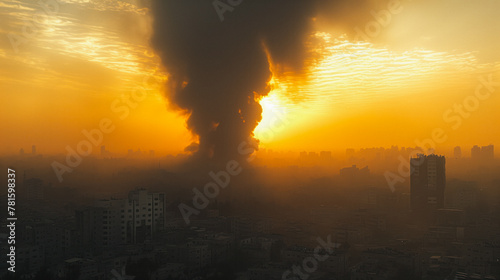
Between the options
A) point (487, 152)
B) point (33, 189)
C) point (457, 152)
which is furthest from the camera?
point (457, 152)

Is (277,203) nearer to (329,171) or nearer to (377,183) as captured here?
(377,183)

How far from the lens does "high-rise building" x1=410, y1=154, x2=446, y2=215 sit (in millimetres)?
26250

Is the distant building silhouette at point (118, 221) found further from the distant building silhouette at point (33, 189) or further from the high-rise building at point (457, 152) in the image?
the high-rise building at point (457, 152)

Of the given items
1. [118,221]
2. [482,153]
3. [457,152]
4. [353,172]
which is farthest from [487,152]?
[118,221]

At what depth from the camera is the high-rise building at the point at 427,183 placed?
26.2 m

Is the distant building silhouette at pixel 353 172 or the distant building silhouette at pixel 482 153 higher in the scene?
the distant building silhouette at pixel 482 153

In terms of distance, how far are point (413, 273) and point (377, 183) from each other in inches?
985

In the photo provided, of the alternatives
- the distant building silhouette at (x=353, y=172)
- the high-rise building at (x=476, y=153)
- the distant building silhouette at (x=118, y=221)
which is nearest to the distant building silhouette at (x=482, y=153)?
the high-rise building at (x=476, y=153)

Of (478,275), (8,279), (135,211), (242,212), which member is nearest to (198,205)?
(242,212)

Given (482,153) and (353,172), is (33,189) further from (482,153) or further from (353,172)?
(482,153)

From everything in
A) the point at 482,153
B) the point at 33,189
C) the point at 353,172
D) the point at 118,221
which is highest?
the point at 482,153

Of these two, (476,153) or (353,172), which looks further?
(476,153)

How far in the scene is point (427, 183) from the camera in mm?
26734

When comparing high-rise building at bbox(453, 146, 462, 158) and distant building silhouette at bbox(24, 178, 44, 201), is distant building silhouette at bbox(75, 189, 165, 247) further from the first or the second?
high-rise building at bbox(453, 146, 462, 158)
